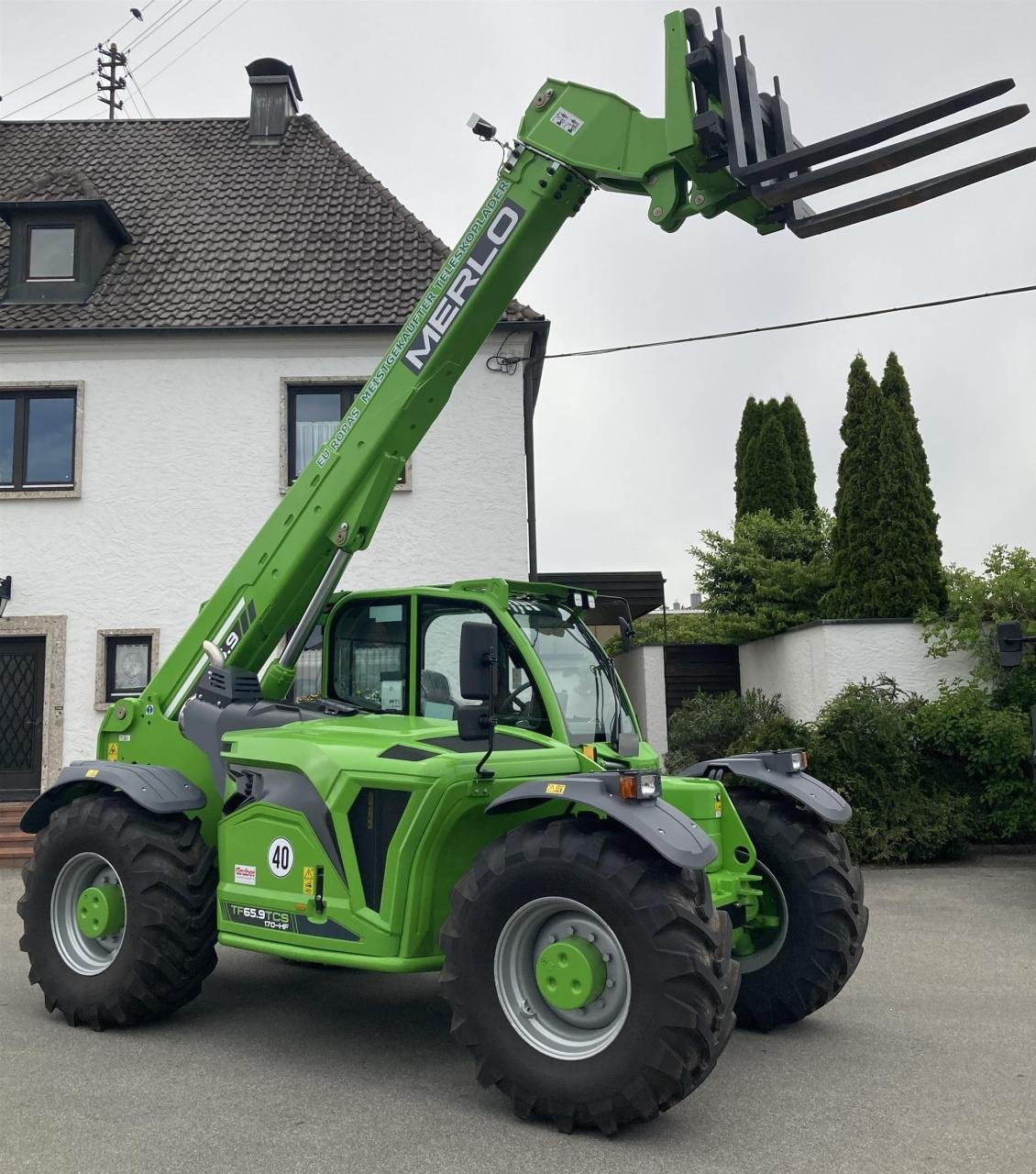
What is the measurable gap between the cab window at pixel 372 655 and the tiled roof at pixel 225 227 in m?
8.48

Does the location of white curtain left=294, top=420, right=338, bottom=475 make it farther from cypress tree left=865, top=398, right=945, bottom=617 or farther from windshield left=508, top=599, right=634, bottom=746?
windshield left=508, top=599, right=634, bottom=746

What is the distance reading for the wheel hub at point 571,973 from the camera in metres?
4.50

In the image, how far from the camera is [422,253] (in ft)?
50.8

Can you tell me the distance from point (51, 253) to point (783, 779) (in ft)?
43.7

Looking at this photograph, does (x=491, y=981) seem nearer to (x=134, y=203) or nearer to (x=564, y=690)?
(x=564, y=690)

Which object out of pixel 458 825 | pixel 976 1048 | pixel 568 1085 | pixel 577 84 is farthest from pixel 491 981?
pixel 577 84

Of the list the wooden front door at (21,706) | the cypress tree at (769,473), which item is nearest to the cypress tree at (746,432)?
the cypress tree at (769,473)

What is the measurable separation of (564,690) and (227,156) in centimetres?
1476

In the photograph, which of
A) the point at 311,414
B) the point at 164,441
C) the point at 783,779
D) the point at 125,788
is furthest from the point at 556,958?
the point at 164,441

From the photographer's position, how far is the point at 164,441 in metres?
14.4

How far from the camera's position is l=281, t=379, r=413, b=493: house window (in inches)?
572

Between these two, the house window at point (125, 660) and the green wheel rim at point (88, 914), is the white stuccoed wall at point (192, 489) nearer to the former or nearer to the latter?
the house window at point (125, 660)


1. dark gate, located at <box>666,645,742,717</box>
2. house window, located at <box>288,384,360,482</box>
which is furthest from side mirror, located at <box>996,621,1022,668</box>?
house window, located at <box>288,384,360,482</box>

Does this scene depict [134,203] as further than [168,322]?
Yes
